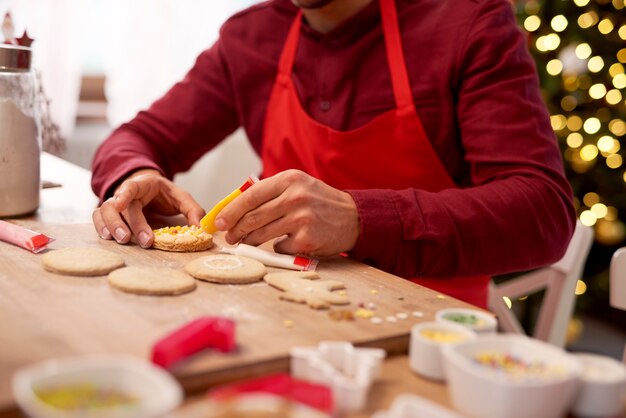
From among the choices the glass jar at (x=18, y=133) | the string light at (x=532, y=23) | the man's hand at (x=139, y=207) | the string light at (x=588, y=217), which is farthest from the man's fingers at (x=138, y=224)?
the string light at (x=588, y=217)

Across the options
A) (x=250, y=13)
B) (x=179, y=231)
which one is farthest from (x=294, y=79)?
(x=179, y=231)

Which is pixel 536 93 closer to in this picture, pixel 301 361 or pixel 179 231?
pixel 179 231

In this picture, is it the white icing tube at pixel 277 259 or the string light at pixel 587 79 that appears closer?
the white icing tube at pixel 277 259

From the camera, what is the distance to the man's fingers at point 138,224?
4.24ft

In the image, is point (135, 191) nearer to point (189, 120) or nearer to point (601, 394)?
point (189, 120)

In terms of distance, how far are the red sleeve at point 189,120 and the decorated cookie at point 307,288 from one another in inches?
29.1

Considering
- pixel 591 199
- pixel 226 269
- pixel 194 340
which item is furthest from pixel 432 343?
pixel 591 199

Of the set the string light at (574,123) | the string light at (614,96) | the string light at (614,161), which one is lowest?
the string light at (614,161)

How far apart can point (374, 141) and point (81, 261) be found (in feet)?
2.31

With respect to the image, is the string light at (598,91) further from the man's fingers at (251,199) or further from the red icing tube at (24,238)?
the red icing tube at (24,238)

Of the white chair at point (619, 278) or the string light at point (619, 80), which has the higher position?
the string light at point (619, 80)

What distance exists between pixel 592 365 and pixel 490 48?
0.87 m

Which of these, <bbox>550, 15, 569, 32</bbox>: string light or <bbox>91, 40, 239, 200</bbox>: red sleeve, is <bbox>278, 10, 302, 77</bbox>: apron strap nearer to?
<bbox>91, 40, 239, 200</bbox>: red sleeve

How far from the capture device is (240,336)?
88 centimetres
